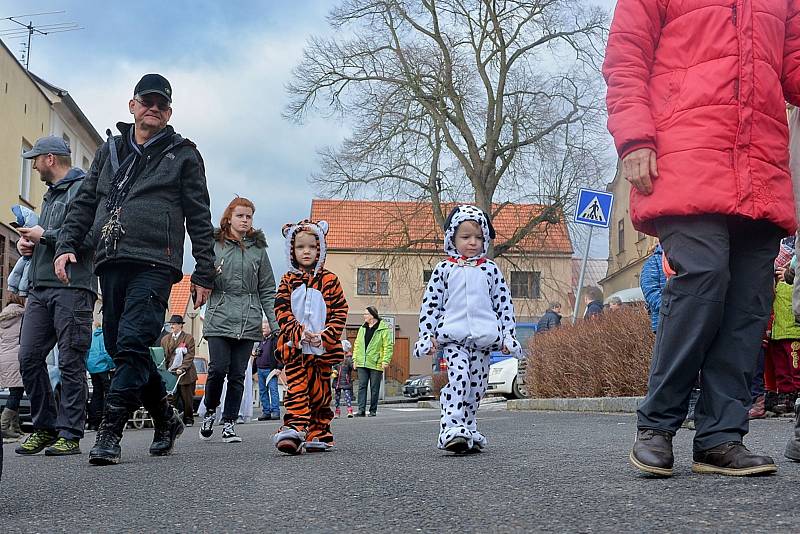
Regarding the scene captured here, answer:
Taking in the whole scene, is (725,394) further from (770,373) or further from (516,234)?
(516,234)

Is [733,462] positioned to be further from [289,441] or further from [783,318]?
Result: [783,318]

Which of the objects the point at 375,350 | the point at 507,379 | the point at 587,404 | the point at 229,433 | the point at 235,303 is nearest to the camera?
the point at 235,303

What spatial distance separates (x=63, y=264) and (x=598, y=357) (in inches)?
297

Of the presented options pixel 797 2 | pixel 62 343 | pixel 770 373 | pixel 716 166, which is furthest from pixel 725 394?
pixel 770 373

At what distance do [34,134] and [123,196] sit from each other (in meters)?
24.9

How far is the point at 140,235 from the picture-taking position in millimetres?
5914

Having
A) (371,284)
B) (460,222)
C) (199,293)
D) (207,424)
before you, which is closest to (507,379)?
(207,424)

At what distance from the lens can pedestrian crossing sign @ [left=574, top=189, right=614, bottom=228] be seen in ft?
46.6

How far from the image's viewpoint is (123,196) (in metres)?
6.05

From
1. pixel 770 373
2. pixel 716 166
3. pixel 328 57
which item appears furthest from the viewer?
pixel 328 57

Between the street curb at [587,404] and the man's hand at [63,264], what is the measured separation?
534cm

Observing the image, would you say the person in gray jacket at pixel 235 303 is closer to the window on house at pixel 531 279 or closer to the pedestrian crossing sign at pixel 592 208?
the pedestrian crossing sign at pixel 592 208

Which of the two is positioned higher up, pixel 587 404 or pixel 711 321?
pixel 711 321

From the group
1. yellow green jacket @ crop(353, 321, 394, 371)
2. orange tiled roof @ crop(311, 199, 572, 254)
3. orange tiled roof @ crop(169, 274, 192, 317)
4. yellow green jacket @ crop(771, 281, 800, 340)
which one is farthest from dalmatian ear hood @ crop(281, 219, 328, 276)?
orange tiled roof @ crop(169, 274, 192, 317)
